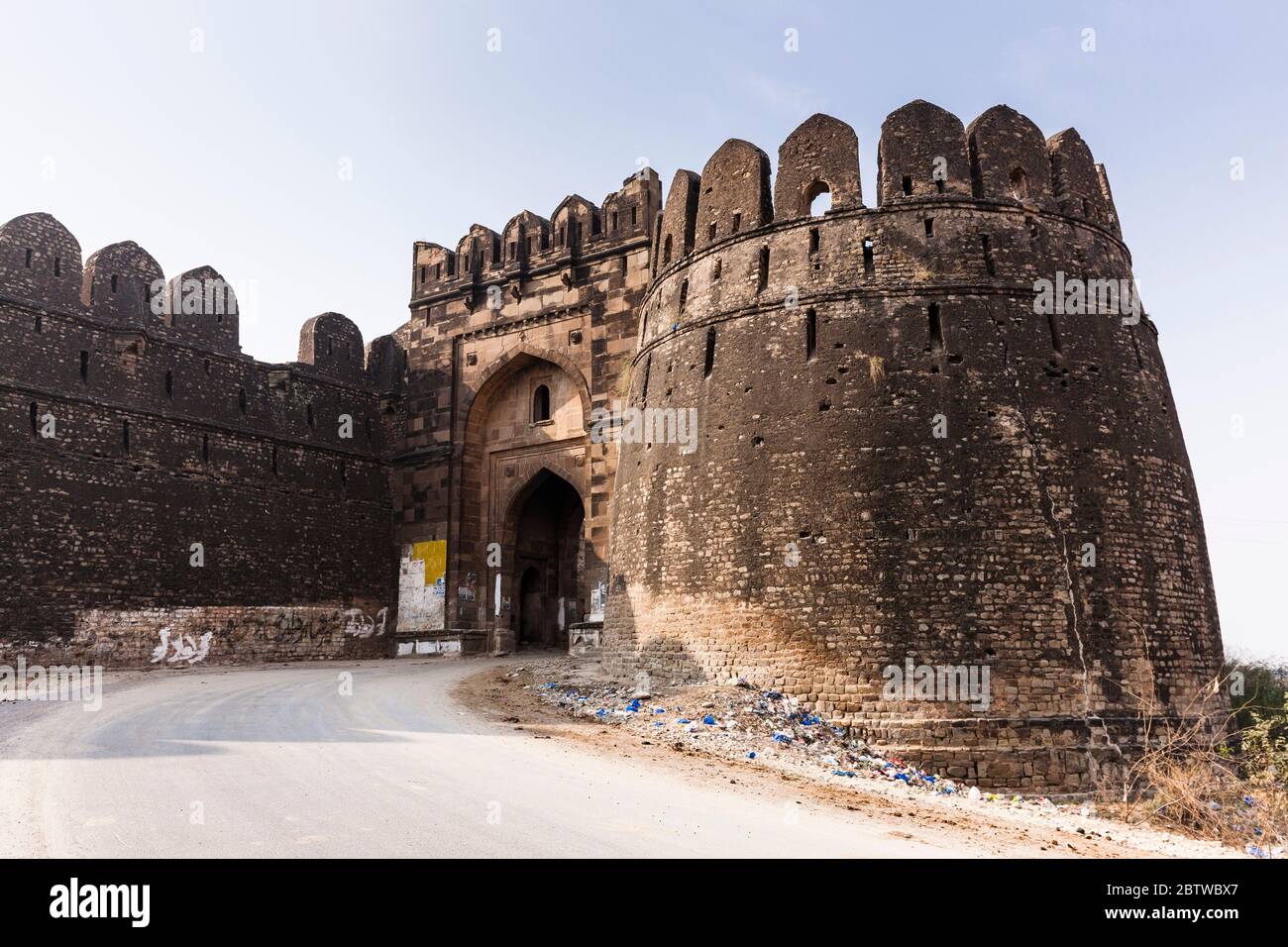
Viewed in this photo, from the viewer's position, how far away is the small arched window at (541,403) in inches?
830

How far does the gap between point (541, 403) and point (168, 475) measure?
7.33 metres

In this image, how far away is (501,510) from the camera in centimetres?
2127

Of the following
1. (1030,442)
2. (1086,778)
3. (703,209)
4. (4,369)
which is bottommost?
(1086,778)

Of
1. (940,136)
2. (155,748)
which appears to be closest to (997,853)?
(155,748)

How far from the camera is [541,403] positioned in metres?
21.2

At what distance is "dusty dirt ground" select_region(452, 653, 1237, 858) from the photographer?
6496 millimetres

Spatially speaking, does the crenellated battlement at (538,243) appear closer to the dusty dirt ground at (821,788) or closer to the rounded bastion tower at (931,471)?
the rounded bastion tower at (931,471)

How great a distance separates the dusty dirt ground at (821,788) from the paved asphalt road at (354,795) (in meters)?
0.33

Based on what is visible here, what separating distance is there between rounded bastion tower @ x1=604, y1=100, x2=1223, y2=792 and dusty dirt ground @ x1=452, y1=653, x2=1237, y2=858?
1098mm

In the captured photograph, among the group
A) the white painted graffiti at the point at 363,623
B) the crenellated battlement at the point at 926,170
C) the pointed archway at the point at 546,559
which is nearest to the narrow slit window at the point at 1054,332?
the crenellated battlement at the point at 926,170

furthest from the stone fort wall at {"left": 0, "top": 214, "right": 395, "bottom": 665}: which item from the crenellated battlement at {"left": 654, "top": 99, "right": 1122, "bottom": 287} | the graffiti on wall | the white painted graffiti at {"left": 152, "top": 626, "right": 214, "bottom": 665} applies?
the crenellated battlement at {"left": 654, "top": 99, "right": 1122, "bottom": 287}

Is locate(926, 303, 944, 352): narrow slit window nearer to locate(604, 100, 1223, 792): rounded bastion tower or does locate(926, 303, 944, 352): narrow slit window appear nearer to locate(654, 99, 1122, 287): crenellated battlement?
locate(604, 100, 1223, 792): rounded bastion tower

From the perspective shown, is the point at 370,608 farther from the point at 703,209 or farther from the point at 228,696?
the point at 703,209

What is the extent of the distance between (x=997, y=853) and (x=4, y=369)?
16.6m
